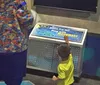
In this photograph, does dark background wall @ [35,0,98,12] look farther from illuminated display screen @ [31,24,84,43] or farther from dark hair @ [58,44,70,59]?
dark hair @ [58,44,70,59]

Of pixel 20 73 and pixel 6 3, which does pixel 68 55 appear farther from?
pixel 6 3

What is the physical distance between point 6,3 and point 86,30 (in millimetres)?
987

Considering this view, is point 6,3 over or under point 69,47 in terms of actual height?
over

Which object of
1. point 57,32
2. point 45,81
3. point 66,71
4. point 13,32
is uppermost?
point 13,32

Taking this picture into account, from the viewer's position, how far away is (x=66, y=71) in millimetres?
2629

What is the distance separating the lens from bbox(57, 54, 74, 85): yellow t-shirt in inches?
103

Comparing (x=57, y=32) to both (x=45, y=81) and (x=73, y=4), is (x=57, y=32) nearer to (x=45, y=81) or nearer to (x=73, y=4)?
(x=73, y=4)

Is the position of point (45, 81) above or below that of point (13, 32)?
below

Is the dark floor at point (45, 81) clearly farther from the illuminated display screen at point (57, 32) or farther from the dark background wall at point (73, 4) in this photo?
the dark background wall at point (73, 4)

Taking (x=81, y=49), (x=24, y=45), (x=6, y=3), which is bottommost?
(x=81, y=49)

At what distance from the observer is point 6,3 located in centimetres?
230

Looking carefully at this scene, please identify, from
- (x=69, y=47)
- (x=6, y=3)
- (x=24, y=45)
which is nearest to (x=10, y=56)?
(x=24, y=45)

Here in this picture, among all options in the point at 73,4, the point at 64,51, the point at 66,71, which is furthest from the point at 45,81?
the point at 73,4

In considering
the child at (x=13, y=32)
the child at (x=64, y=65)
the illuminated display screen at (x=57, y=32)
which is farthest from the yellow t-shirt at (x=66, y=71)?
the child at (x=13, y=32)
